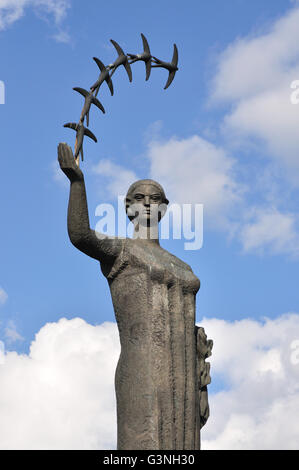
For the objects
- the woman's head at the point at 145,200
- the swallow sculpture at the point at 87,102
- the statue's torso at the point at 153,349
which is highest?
the swallow sculpture at the point at 87,102

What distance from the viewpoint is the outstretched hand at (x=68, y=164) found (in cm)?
1016

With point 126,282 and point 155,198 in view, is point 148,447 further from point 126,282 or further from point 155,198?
point 155,198

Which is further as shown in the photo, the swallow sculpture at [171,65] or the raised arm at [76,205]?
the swallow sculpture at [171,65]

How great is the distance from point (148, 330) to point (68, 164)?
2402 millimetres

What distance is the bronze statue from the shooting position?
33.5ft

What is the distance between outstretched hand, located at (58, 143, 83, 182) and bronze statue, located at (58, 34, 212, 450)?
13 millimetres

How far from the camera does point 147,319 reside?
34.5 ft

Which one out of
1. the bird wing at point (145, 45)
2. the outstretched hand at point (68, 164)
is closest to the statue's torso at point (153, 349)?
the outstretched hand at point (68, 164)

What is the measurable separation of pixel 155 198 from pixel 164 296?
1.52m

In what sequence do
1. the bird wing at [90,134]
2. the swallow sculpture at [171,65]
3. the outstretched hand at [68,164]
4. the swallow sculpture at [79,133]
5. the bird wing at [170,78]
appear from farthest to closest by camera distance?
the bird wing at [170,78] → the swallow sculpture at [171,65] → the bird wing at [90,134] → the swallow sculpture at [79,133] → the outstretched hand at [68,164]

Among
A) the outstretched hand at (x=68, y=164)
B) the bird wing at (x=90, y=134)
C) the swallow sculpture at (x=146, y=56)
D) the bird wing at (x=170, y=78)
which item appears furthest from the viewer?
the bird wing at (x=170, y=78)

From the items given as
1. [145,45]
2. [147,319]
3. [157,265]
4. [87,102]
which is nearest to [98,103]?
[87,102]

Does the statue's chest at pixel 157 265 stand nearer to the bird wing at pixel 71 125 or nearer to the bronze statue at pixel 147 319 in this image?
the bronze statue at pixel 147 319

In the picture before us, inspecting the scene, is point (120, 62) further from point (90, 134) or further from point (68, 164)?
point (68, 164)
